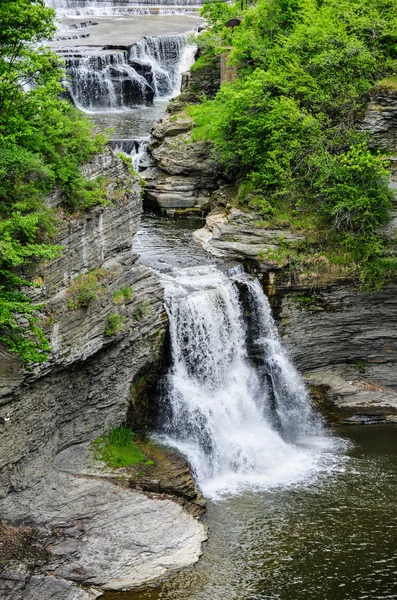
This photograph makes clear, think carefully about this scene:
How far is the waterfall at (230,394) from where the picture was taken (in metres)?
23.9

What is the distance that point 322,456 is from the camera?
24.7 m

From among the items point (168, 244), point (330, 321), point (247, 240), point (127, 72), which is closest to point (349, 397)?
point (330, 321)

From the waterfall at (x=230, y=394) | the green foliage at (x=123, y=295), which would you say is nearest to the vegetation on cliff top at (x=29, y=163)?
the green foliage at (x=123, y=295)

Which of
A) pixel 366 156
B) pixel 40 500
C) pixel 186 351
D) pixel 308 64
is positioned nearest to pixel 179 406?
pixel 186 351

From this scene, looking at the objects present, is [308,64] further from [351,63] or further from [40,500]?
[40,500]

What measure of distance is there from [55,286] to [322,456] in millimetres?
10576

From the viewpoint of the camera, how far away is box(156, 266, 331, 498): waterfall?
23938 millimetres

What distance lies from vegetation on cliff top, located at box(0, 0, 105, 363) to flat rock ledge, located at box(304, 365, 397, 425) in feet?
36.8

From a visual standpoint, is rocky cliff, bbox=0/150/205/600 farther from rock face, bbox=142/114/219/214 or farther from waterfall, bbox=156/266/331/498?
rock face, bbox=142/114/219/214

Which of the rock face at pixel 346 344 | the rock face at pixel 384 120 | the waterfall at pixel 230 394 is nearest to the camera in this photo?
the waterfall at pixel 230 394

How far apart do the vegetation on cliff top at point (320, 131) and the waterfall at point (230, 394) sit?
3.90 metres

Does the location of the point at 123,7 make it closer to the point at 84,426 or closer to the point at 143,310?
the point at 143,310

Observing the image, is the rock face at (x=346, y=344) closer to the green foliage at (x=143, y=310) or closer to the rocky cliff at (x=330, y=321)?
the rocky cliff at (x=330, y=321)

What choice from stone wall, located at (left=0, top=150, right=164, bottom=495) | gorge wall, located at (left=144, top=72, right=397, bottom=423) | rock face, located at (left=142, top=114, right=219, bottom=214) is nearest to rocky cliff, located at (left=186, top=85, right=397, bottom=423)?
gorge wall, located at (left=144, top=72, right=397, bottom=423)
